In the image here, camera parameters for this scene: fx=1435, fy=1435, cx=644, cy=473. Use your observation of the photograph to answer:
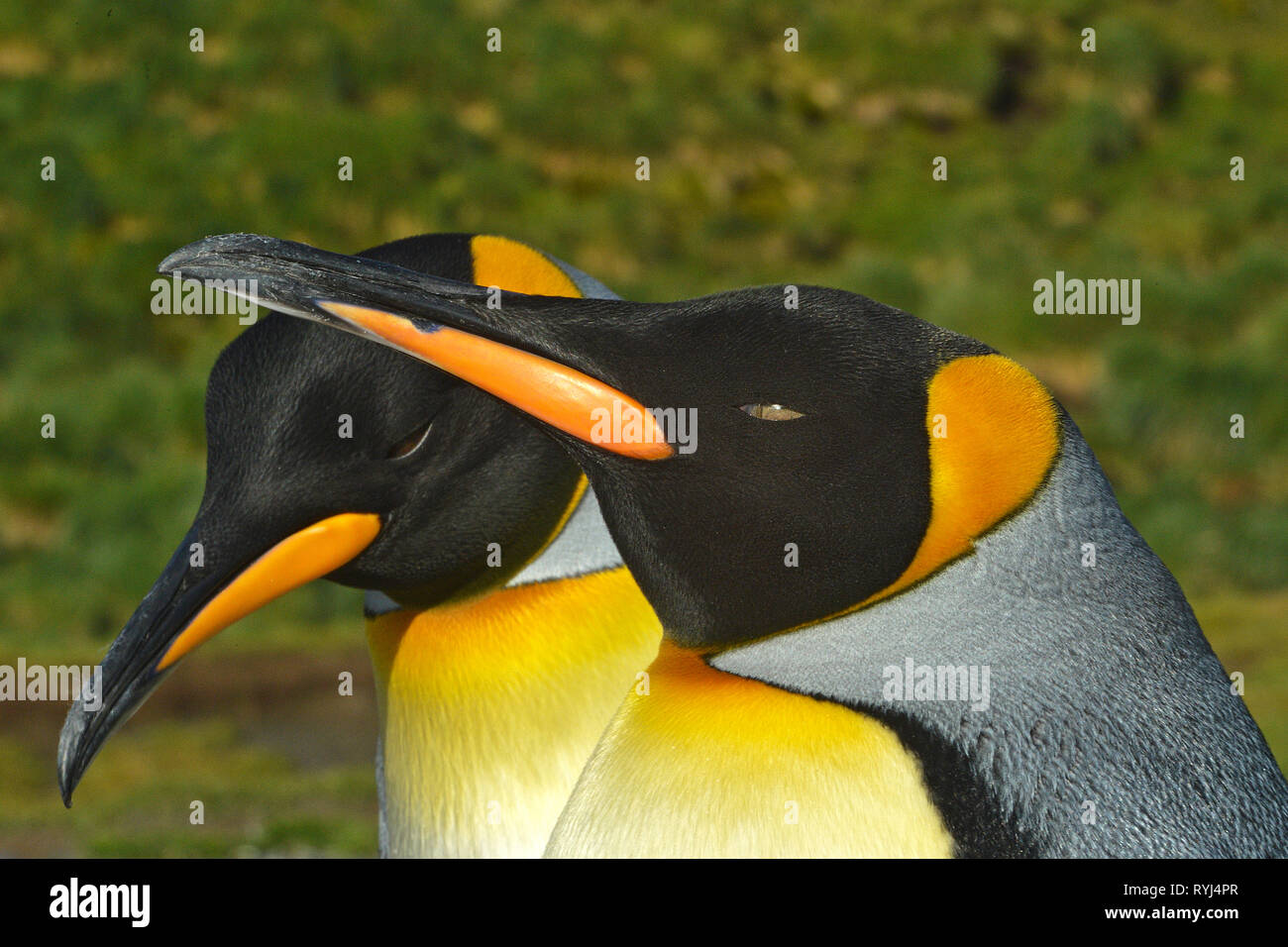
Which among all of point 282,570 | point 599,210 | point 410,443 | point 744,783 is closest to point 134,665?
point 282,570

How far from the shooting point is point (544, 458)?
1880 millimetres

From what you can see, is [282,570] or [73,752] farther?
[282,570]

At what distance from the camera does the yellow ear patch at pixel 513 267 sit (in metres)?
1.88

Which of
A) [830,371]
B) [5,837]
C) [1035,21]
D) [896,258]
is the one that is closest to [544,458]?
[830,371]

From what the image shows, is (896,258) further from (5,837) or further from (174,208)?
(5,837)

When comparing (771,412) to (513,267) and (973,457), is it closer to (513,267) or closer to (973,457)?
(973,457)

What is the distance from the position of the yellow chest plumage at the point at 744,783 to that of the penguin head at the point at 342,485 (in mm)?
481

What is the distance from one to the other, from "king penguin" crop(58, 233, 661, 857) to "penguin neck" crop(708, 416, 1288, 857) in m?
0.65

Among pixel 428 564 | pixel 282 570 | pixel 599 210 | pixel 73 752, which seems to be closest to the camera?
pixel 73 752

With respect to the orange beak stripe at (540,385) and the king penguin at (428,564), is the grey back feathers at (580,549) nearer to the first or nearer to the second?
the king penguin at (428,564)

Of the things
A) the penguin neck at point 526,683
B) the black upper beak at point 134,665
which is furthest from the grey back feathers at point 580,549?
the black upper beak at point 134,665

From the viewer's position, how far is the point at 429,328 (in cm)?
133

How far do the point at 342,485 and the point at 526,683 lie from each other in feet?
1.34
